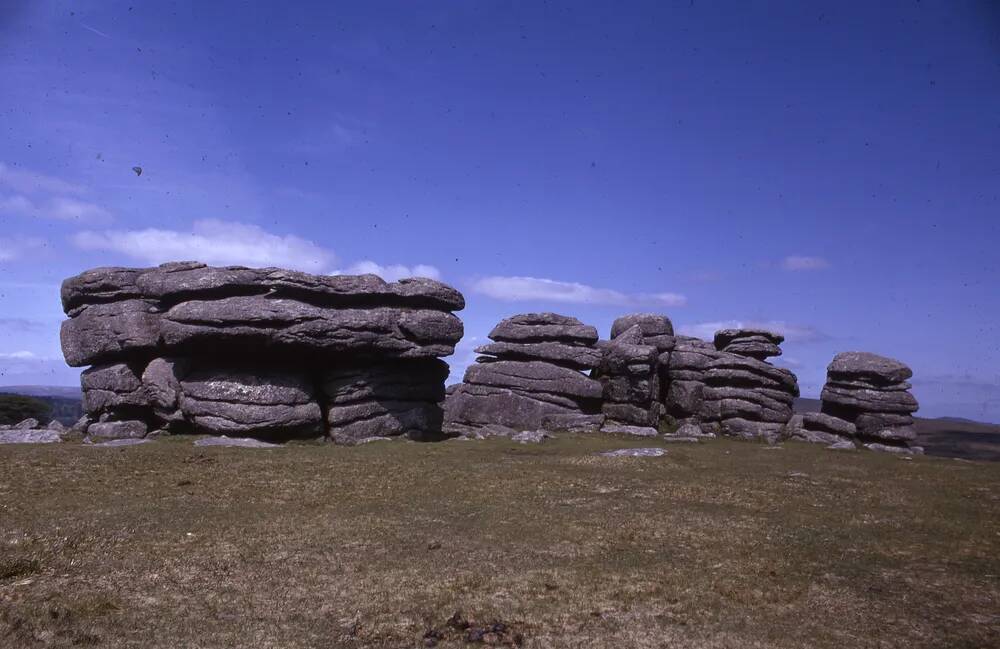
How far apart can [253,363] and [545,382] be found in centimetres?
2078

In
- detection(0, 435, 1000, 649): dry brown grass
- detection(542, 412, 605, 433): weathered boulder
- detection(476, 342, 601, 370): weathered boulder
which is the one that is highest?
detection(476, 342, 601, 370): weathered boulder

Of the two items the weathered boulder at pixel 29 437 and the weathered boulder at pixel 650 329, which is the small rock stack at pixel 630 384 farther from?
the weathered boulder at pixel 29 437

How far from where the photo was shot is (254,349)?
36.8 m

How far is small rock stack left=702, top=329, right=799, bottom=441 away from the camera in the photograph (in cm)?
4972

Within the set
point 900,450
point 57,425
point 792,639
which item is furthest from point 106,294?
point 900,450

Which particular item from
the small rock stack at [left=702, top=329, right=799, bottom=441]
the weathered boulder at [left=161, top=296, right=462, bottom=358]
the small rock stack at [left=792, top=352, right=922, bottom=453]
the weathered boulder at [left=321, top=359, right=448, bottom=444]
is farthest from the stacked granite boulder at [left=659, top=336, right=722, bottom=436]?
the weathered boulder at [left=161, top=296, right=462, bottom=358]

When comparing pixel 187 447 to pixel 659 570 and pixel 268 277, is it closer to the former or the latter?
pixel 268 277

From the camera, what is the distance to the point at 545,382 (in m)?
48.9

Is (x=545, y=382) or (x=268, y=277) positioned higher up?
(x=268, y=277)

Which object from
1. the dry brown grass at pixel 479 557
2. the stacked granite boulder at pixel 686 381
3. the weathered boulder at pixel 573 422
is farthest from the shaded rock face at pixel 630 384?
the dry brown grass at pixel 479 557

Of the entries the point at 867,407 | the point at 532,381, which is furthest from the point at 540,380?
the point at 867,407

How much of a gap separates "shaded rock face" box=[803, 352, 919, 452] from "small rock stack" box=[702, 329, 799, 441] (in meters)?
2.61

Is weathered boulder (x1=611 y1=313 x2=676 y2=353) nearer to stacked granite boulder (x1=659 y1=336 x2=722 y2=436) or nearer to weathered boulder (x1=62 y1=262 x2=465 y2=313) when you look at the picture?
stacked granite boulder (x1=659 y1=336 x2=722 y2=436)

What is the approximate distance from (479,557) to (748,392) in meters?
41.1
